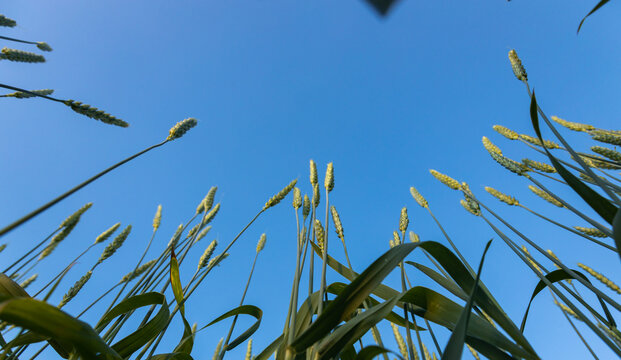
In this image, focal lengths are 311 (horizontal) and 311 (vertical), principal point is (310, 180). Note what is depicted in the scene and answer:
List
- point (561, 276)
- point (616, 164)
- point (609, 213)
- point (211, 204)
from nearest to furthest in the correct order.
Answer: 1. point (609, 213)
2. point (561, 276)
3. point (616, 164)
4. point (211, 204)

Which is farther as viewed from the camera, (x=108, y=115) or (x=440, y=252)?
(x=108, y=115)

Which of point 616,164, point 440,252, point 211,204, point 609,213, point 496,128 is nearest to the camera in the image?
point 609,213

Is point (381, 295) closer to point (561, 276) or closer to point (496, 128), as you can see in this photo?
point (561, 276)

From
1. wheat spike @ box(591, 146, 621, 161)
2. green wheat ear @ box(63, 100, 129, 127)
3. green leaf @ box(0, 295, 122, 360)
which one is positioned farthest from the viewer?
wheat spike @ box(591, 146, 621, 161)

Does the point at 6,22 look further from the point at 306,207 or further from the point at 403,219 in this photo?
the point at 403,219

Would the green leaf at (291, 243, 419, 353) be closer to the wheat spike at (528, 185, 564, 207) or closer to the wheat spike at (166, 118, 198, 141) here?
the wheat spike at (166, 118, 198, 141)

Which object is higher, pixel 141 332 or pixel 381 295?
pixel 381 295

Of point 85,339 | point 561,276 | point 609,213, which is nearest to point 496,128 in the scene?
point 561,276

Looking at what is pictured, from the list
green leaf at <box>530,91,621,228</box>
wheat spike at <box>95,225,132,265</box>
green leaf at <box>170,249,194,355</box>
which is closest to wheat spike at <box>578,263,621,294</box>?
green leaf at <box>530,91,621,228</box>
